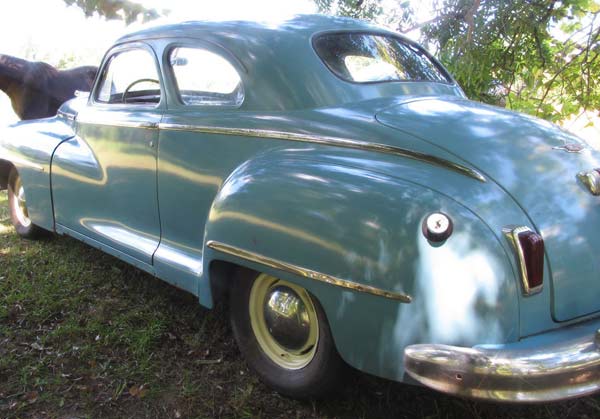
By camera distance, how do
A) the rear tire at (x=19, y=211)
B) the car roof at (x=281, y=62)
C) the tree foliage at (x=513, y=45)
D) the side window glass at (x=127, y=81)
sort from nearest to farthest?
the car roof at (x=281, y=62)
the side window glass at (x=127, y=81)
the tree foliage at (x=513, y=45)
the rear tire at (x=19, y=211)

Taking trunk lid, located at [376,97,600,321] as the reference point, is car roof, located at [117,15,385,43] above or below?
above

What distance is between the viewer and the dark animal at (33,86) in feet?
22.8

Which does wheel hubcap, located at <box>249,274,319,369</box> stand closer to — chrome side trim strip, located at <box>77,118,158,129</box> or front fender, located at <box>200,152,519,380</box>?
front fender, located at <box>200,152,519,380</box>

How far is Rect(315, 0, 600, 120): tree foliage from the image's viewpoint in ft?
14.1

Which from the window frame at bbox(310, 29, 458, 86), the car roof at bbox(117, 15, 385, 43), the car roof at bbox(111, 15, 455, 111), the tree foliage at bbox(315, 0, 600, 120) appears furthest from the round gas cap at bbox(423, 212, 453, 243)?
the tree foliage at bbox(315, 0, 600, 120)

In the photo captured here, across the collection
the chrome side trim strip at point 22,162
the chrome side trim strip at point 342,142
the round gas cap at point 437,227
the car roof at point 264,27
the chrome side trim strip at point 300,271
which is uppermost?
the car roof at point 264,27

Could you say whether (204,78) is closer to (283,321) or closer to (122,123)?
(122,123)

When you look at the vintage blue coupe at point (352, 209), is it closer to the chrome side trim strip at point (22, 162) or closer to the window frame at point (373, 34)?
the window frame at point (373, 34)

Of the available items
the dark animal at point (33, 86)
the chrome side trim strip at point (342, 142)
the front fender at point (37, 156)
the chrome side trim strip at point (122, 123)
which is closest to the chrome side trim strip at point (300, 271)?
the chrome side trim strip at point (342, 142)

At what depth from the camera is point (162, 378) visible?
274 centimetres

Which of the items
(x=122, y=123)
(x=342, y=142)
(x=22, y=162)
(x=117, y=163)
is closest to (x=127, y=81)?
(x=122, y=123)

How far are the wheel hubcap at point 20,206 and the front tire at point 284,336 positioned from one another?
2.78 meters

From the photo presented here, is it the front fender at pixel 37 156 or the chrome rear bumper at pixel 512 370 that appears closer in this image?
the chrome rear bumper at pixel 512 370

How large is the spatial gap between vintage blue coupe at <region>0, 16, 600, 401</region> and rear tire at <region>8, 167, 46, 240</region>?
4.33 ft
